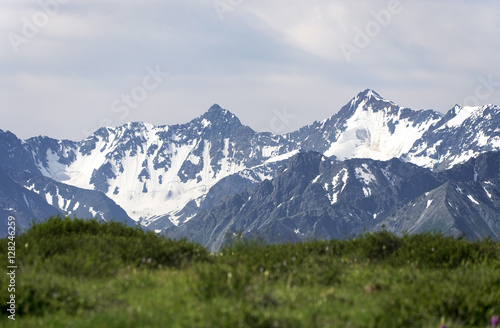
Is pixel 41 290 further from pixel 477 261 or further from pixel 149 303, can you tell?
pixel 477 261

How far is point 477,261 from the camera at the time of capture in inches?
500

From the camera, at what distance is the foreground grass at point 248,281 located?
842cm

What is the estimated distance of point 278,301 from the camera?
364 inches

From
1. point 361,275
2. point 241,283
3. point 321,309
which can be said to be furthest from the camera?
point 361,275

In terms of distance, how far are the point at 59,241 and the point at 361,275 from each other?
6.77m

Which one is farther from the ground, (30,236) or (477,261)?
(30,236)

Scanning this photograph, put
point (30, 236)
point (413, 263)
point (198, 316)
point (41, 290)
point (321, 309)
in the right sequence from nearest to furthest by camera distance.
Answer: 1. point (198, 316)
2. point (321, 309)
3. point (41, 290)
4. point (413, 263)
5. point (30, 236)

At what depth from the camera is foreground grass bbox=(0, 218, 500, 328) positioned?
8422 mm

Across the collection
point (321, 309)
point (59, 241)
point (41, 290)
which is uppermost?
point (59, 241)

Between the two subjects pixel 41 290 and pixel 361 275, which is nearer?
pixel 41 290

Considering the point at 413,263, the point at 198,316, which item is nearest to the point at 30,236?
the point at 198,316

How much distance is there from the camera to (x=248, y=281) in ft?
34.3

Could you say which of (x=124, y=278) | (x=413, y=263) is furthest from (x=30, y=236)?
(x=413, y=263)

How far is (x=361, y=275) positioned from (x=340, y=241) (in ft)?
11.3
